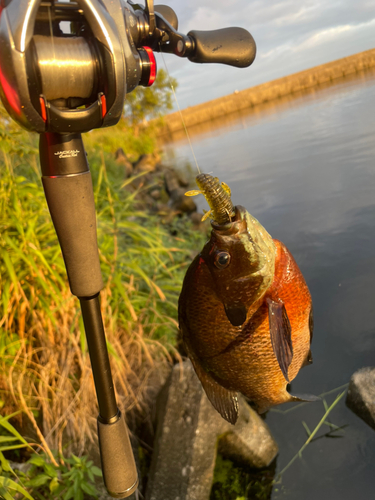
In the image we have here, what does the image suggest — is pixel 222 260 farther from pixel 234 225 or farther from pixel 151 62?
pixel 151 62

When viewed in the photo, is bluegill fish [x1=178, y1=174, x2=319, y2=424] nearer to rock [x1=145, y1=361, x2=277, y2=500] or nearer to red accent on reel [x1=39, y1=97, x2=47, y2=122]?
red accent on reel [x1=39, y1=97, x2=47, y2=122]

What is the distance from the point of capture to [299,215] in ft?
24.7

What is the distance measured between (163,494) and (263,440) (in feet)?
2.51

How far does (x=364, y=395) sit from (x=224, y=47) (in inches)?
104

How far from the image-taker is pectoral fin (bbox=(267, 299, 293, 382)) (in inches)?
36.0

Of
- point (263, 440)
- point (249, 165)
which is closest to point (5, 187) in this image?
point (263, 440)

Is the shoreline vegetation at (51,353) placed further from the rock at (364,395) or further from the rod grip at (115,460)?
the rock at (364,395)

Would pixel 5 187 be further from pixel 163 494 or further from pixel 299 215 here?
pixel 299 215

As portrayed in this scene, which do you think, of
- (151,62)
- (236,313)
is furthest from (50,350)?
(151,62)

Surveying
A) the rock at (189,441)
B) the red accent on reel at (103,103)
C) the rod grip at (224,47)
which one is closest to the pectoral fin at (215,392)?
the red accent on reel at (103,103)

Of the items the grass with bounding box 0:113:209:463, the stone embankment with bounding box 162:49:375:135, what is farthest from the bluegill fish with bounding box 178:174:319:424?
the stone embankment with bounding box 162:49:375:135

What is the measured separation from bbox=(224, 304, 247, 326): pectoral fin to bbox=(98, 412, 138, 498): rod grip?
498 millimetres

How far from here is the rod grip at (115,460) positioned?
1156 mm

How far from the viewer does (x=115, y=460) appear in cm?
116
